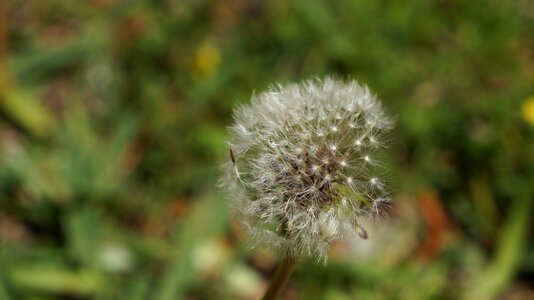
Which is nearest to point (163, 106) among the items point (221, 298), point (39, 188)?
point (39, 188)

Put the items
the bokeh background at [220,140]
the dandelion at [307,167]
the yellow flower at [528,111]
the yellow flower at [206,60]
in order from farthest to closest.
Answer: the yellow flower at [206,60], the yellow flower at [528,111], the bokeh background at [220,140], the dandelion at [307,167]

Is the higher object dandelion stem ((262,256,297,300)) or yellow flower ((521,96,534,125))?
yellow flower ((521,96,534,125))

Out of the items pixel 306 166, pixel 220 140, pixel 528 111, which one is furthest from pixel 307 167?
pixel 528 111

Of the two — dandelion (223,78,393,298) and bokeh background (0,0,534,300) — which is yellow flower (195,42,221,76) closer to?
bokeh background (0,0,534,300)

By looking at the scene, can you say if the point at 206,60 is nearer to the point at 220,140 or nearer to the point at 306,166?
the point at 220,140

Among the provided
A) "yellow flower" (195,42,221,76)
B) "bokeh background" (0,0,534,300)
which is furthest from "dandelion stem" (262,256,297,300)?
"yellow flower" (195,42,221,76)

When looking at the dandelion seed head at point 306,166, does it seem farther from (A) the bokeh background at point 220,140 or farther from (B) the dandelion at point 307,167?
(A) the bokeh background at point 220,140

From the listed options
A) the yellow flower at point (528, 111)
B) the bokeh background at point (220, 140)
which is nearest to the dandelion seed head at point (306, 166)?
the bokeh background at point (220, 140)
